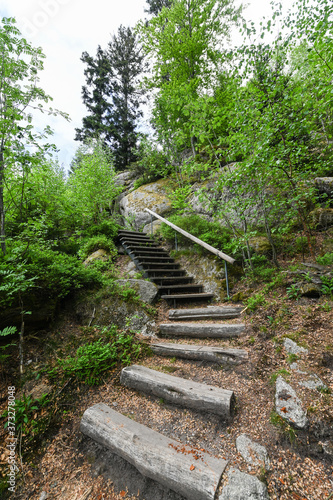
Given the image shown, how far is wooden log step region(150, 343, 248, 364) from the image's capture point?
2.15 m

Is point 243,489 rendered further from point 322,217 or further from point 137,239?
point 137,239

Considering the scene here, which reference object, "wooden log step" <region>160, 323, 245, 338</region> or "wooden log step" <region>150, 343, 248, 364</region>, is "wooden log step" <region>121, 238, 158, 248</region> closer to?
"wooden log step" <region>160, 323, 245, 338</region>

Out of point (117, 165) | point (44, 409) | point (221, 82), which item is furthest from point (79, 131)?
point (44, 409)

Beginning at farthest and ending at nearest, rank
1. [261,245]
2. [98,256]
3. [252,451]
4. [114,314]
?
[98,256]
[261,245]
[114,314]
[252,451]

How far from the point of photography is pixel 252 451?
1334mm

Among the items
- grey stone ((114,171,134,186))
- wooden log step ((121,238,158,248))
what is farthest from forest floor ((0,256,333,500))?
grey stone ((114,171,134,186))

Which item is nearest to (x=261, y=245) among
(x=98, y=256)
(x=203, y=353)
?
(x=203, y=353)

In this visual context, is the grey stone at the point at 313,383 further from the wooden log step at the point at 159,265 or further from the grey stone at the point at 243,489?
the wooden log step at the point at 159,265

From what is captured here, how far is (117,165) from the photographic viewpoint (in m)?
13.7

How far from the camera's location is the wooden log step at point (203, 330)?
2.61 meters

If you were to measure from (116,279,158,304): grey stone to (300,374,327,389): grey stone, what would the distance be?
2634 millimetres

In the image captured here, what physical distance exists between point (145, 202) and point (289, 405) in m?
8.01

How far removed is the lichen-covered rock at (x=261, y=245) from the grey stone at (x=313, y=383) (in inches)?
110

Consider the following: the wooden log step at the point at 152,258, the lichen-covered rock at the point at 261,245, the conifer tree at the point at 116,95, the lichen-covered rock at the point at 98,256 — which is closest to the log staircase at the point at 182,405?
the lichen-covered rock at the point at 261,245
